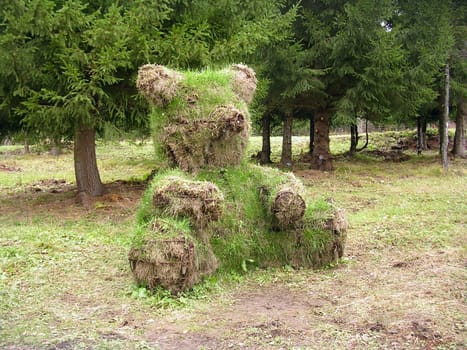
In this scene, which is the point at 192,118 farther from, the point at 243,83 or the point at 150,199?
the point at 150,199

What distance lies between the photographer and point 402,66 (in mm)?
13633

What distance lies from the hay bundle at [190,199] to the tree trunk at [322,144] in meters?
10.7

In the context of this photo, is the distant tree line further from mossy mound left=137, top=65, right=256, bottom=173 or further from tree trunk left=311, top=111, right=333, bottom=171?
mossy mound left=137, top=65, right=256, bottom=173

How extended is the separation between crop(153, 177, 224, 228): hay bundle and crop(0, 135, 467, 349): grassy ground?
693 mm

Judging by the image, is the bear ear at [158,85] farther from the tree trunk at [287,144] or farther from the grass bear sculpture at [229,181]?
the tree trunk at [287,144]

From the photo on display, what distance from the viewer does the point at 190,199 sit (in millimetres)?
4641

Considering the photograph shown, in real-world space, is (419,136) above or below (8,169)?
above

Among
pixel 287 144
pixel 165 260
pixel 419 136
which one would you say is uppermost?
pixel 419 136

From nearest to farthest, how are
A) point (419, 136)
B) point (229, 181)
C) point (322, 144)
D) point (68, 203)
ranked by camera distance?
point (229, 181)
point (68, 203)
point (322, 144)
point (419, 136)

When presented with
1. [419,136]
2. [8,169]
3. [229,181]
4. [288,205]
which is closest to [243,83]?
[229,181]

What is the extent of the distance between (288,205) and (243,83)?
1.52 m

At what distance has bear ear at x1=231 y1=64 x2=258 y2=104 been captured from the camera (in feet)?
18.8

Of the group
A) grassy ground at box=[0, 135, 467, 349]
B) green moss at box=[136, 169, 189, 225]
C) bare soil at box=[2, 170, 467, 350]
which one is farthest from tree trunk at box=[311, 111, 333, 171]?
green moss at box=[136, 169, 189, 225]

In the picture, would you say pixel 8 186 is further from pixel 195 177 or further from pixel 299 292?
pixel 299 292
